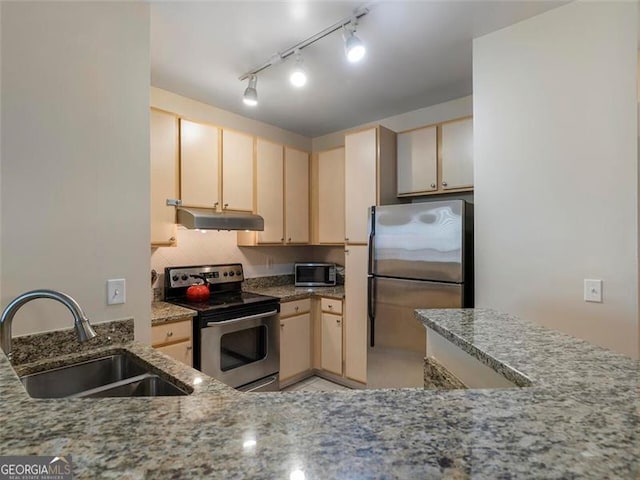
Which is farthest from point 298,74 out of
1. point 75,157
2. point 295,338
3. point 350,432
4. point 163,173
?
point 295,338

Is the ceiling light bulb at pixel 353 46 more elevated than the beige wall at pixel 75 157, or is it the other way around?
the ceiling light bulb at pixel 353 46

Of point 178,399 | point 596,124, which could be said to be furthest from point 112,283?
point 596,124

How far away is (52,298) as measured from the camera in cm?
105

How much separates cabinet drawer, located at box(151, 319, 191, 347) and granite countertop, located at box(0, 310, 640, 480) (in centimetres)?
146

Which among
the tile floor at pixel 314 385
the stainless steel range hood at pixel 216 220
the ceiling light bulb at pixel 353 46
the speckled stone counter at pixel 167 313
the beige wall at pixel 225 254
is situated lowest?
the tile floor at pixel 314 385

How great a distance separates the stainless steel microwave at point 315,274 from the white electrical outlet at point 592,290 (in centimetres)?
226

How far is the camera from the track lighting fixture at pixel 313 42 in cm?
176

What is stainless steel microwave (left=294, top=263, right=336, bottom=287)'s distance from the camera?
3.60 meters

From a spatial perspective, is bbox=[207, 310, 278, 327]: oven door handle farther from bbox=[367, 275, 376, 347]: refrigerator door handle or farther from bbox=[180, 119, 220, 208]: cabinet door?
bbox=[180, 119, 220, 208]: cabinet door

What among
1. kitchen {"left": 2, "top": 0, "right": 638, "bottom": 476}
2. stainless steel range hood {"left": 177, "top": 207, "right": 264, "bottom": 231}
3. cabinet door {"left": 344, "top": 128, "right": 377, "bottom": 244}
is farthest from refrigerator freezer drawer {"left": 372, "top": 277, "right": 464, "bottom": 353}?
stainless steel range hood {"left": 177, "top": 207, "right": 264, "bottom": 231}

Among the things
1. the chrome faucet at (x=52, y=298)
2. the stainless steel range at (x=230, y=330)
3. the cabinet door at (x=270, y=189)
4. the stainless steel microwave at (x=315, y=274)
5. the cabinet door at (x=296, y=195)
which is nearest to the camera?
the chrome faucet at (x=52, y=298)

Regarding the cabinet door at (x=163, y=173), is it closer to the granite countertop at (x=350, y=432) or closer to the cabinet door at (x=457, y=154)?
the granite countertop at (x=350, y=432)

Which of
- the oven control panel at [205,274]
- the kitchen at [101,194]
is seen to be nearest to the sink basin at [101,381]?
the kitchen at [101,194]

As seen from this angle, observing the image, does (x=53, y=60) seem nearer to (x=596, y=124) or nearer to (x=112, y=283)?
(x=112, y=283)
